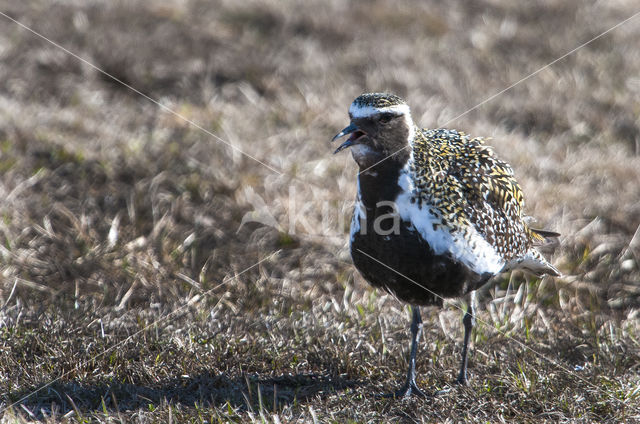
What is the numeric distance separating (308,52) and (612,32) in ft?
13.4

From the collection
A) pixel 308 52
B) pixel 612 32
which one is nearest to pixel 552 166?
pixel 308 52

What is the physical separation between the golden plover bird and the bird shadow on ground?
0.52 meters

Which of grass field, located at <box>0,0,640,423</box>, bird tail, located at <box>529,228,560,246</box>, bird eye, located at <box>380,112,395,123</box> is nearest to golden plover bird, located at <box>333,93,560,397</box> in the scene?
bird eye, located at <box>380,112,395,123</box>

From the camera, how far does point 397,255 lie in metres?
3.55

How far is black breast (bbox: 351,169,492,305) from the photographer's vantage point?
354 cm

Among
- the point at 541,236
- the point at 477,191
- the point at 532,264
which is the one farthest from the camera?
the point at 541,236

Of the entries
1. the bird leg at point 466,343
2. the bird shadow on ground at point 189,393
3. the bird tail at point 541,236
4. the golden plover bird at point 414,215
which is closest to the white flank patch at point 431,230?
the golden plover bird at point 414,215

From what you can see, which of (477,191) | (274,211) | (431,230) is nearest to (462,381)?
(431,230)

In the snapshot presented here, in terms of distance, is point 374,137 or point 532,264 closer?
point 374,137

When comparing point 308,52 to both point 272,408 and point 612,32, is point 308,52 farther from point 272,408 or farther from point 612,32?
point 272,408

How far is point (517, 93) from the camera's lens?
26.2ft

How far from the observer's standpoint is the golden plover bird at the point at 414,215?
3.53 metres

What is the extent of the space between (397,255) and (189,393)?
51.4 inches

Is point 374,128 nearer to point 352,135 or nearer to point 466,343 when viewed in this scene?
point 352,135
